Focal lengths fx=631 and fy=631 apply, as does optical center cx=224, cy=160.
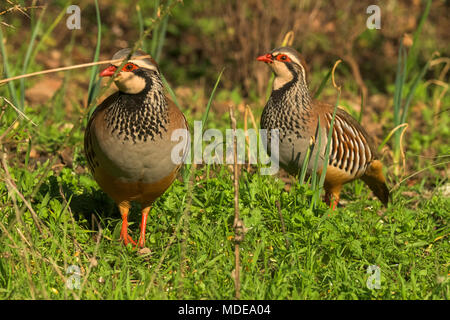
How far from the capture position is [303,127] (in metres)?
4.16

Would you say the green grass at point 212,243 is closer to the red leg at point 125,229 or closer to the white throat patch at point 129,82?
the red leg at point 125,229

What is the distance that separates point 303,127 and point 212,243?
1.08 metres

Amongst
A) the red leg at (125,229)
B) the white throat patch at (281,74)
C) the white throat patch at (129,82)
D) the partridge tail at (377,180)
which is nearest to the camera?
the white throat patch at (129,82)

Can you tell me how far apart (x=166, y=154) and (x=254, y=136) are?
1692mm

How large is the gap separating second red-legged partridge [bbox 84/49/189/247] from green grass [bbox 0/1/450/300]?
201 mm

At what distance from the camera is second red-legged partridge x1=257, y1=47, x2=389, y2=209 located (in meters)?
4.16

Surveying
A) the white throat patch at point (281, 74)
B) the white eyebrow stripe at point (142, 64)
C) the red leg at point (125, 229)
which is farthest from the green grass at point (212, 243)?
the white throat patch at point (281, 74)

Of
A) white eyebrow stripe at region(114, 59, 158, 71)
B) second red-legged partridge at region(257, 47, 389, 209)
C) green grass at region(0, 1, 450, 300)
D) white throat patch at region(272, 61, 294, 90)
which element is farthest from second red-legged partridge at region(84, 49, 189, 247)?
white throat patch at region(272, 61, 294, 90)

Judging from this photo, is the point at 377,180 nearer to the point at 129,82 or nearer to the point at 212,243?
the point at 212,243

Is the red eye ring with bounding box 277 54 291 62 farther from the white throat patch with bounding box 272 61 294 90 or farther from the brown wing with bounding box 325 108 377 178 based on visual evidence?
the brown wing with bounding box 325 108 377 178

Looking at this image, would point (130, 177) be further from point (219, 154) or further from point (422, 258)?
point (422, 258)

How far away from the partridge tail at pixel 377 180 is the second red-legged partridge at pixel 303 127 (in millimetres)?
76

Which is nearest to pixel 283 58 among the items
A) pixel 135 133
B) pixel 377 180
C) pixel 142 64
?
pixel 377 180

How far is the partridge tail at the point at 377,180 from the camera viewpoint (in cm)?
450
